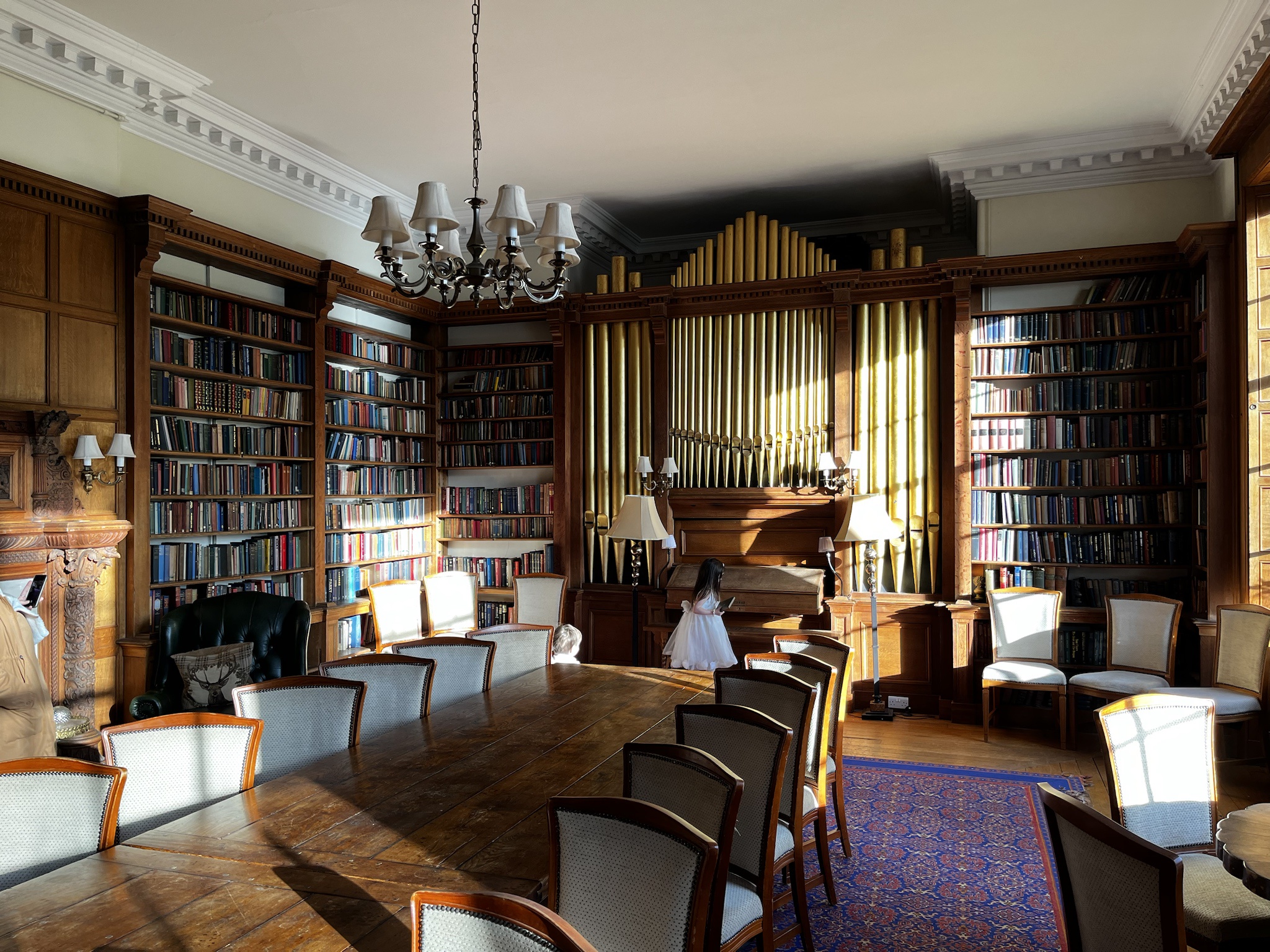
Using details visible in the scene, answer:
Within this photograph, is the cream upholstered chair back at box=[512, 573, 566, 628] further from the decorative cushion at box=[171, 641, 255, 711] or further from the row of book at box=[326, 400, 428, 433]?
the decorative cushion at box=[171, 641, 255, 711]

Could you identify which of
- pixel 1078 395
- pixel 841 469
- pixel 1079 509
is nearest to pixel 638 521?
pixel 841 469

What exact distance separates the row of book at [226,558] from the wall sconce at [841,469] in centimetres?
381

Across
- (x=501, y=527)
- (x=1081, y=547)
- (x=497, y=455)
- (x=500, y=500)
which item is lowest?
(x=1081, y=547)

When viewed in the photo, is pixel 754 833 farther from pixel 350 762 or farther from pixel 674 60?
pixel 674 60

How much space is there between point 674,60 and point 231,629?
4.12 m

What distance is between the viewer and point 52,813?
2.17 m

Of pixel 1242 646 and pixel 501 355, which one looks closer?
pixel 1242 646

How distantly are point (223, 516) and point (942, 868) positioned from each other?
4.65 meters

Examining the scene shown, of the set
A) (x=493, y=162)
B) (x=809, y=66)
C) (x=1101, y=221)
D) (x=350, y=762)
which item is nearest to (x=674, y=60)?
(x=809, y=66)

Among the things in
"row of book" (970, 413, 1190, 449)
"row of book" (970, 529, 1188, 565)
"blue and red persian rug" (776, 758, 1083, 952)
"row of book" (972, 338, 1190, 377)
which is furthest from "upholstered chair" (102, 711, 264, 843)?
"row of book" (972, 338, 1190, 377)

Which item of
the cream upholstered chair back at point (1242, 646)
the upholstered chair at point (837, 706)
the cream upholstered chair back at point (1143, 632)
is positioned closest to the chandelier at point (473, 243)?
the upholstered chair at point (837, 706)

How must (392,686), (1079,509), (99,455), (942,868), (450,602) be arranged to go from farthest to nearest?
(450,602) < (1079,509) < (99,455) < (942,868) < (392,686)

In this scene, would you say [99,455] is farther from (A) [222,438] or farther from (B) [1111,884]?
(B) [1111,884]

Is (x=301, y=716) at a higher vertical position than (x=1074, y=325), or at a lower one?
lower
